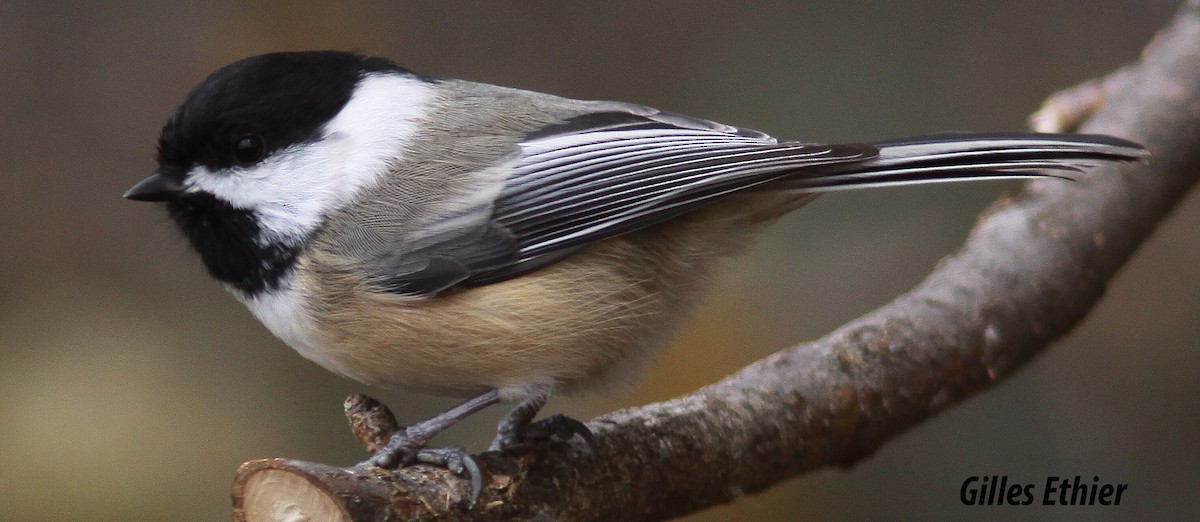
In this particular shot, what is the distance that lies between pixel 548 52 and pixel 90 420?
1.67 metres

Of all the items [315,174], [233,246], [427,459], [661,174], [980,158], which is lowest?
[427,459]

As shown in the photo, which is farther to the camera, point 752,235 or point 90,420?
point 90,420

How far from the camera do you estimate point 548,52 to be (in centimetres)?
329

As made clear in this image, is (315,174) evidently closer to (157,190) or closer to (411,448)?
(157,190)

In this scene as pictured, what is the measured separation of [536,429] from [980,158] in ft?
2.46

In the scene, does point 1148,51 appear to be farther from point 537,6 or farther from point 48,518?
point 48,518

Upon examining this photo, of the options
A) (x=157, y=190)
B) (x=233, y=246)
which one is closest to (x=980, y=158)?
(x=233, y=246)

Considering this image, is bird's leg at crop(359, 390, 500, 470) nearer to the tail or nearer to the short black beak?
the short black beak

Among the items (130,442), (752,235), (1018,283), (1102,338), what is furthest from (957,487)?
(130,442)

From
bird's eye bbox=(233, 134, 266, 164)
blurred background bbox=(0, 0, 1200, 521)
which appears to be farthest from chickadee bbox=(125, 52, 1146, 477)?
blurred background bbox=(0, 0, 1200, 521)

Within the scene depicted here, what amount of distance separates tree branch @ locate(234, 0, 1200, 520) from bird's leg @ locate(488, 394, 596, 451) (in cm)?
3

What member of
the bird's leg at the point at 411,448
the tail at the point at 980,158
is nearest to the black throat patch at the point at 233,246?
the bird's leg at the point at 411,448

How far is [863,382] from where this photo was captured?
1826 mm

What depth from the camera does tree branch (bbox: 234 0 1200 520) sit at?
4.21 ft
